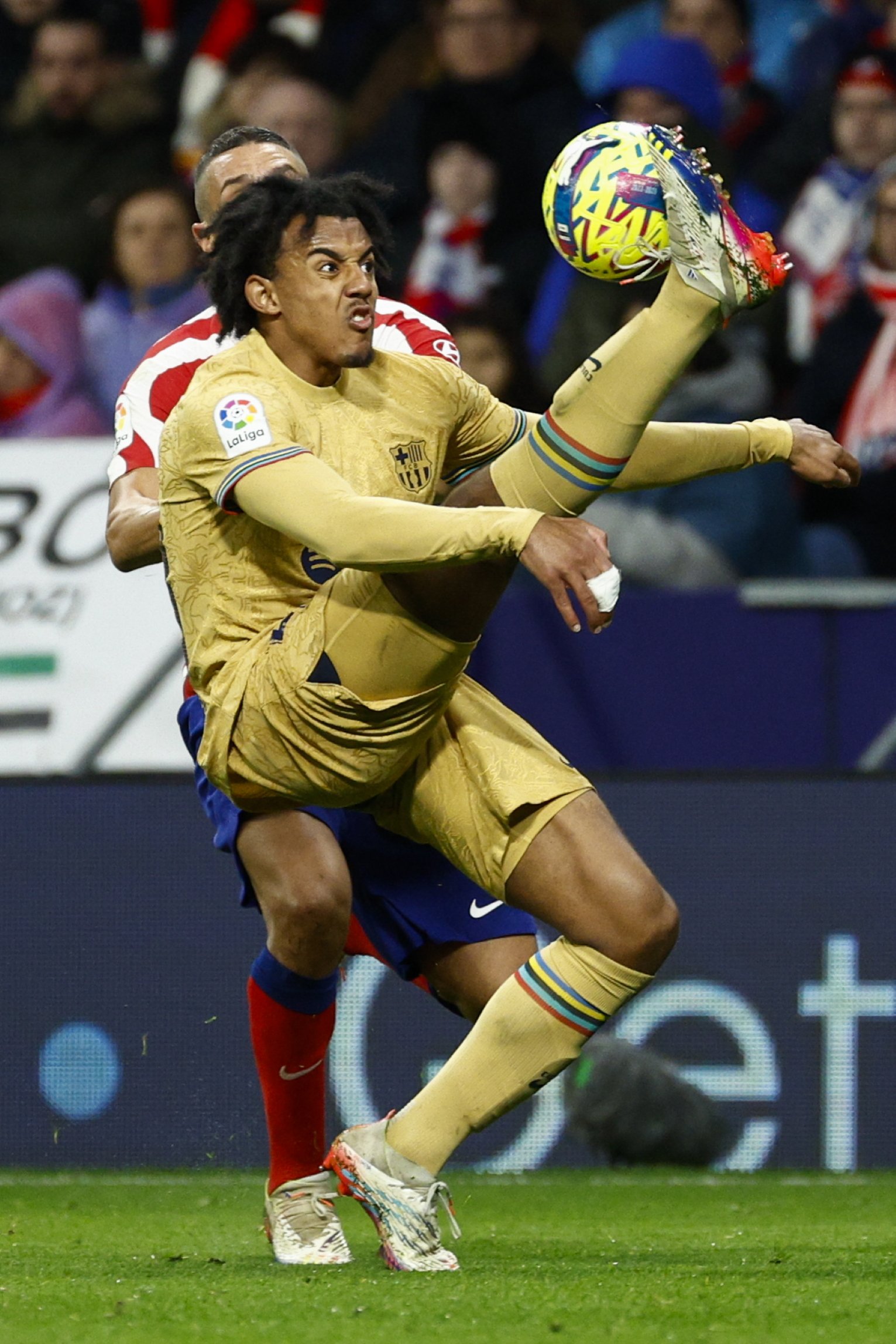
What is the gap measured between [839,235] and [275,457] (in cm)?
469

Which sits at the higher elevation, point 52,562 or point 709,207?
point 709,207

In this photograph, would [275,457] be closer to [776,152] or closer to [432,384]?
[432,384]

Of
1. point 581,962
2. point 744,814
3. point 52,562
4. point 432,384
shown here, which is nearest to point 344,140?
point 52,562

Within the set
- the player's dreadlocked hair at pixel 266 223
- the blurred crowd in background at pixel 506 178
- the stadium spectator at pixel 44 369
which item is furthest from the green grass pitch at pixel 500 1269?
the stadium spectator at pixel 44 369

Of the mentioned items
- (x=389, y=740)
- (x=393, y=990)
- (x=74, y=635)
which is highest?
(x=389, y=740)

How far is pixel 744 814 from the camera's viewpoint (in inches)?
235

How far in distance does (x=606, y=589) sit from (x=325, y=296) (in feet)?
2.69

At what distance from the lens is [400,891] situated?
157 inches

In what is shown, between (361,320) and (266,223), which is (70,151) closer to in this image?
(266,223)

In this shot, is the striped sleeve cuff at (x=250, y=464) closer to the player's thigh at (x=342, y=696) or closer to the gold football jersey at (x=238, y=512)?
the gold football jersey at (x=238, y=512)

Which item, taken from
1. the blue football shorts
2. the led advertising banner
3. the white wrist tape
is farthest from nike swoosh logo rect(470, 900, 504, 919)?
the led advertising banner

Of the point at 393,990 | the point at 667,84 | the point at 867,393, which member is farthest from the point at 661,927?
the point at 667,84

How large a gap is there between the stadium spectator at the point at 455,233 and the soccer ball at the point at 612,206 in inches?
159

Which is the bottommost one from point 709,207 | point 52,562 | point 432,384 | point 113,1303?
point 52,562
